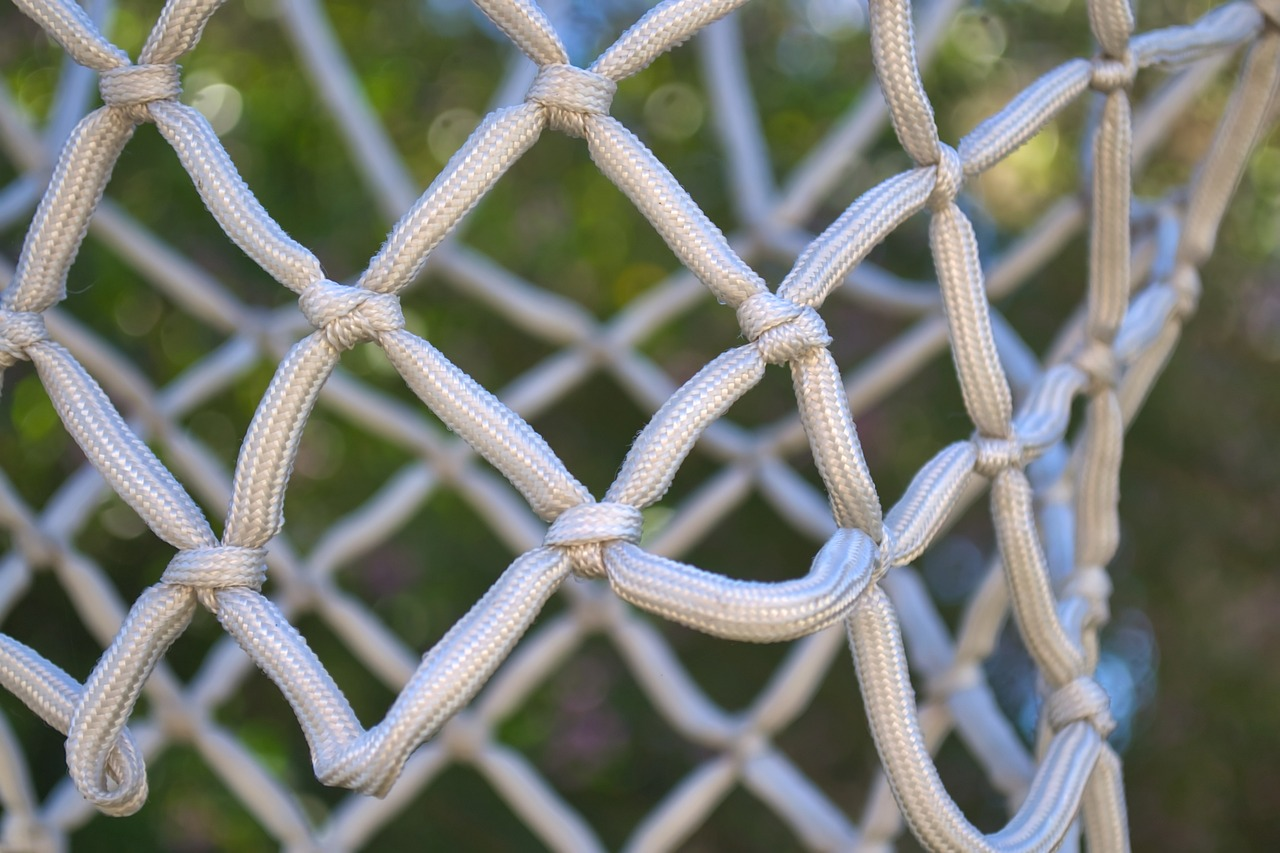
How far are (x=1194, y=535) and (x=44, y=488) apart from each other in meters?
0.88

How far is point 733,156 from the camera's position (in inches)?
34.8

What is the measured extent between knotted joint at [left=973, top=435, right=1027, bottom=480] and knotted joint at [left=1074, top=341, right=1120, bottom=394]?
0.09m

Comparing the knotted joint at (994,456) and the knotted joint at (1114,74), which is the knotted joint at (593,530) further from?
the knotted joint at (1114,74)

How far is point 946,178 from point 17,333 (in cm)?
Answer: 31

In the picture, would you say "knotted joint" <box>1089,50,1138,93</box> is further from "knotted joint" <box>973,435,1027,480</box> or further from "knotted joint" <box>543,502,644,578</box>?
"knotted joint" <box>543,502,644,578</box>

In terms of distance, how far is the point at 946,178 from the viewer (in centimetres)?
43

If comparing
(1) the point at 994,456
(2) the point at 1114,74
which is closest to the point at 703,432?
(1) the point at 994,456

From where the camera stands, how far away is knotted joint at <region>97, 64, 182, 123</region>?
399 mm

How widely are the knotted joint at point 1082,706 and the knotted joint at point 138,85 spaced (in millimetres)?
387

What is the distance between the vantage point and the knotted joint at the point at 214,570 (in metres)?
0.38

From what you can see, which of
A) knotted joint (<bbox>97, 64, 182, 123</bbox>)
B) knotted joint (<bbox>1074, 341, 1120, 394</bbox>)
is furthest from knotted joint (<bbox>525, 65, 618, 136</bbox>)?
knotted joint (<bbox>1074, 341, 1120, 394</bbox>)

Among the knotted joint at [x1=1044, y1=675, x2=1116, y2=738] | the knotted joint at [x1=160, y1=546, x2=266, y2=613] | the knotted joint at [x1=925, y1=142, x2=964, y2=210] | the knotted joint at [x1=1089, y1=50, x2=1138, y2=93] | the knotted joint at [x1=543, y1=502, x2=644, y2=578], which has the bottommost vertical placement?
the knotted joint at [x1=160, y1=546, x2=266, y2=613]

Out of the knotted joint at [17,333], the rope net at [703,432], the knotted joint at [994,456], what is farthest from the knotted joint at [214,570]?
the knotted joint at [994,456]

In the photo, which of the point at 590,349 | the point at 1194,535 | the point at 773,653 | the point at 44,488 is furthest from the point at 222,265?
the point at 1194,535
